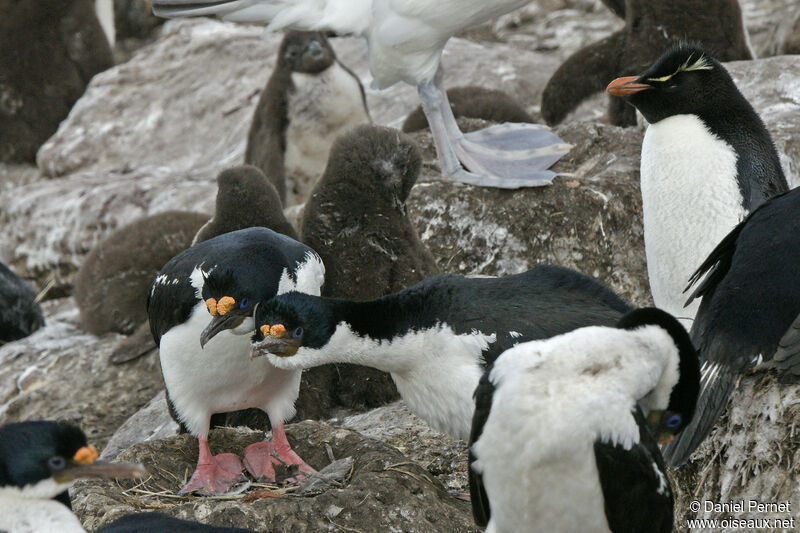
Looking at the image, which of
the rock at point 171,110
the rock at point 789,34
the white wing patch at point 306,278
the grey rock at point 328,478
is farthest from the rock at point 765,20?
the grey rock at point 328,478

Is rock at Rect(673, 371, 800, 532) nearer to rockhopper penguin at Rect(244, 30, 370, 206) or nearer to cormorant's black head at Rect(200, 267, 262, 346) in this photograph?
cormorant's black head at Rect(200, 267, 262, 346)

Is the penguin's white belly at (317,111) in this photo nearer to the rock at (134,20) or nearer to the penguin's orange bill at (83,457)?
the penguin's orange bill at (83,457)

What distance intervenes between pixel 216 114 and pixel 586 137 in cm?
515

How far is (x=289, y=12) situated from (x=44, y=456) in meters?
3.74

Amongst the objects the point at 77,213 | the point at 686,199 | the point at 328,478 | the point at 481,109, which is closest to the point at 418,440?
the point at 328,478

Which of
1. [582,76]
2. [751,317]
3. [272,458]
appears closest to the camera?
[751,317]

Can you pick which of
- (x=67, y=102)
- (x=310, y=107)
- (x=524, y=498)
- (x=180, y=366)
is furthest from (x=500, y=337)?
(x=67, y=102)

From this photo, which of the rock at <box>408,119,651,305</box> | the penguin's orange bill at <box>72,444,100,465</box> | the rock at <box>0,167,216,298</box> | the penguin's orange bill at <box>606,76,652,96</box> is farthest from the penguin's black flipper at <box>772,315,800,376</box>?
the rock at <box>0,167,216,298</box>

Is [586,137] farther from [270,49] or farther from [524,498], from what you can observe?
[270,49]

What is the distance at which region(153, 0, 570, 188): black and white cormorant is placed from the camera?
5910 mm

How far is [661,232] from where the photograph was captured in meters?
4.89

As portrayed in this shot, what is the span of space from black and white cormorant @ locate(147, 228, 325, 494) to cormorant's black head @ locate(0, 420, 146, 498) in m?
0.96

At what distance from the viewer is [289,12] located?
20.4 feet

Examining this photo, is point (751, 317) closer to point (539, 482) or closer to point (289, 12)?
point (539, 482)
